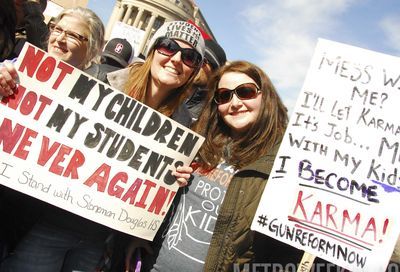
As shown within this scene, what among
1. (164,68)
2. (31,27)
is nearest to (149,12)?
(31,27)

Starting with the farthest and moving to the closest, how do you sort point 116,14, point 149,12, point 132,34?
point 116,14
point 149,12
point 132,34

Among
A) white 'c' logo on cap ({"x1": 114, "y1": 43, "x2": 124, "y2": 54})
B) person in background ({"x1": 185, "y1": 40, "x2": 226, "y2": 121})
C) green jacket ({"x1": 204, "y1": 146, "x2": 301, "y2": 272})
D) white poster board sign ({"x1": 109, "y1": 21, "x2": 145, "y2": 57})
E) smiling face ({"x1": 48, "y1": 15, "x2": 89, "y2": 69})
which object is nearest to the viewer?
green jacket ({"x1": 204, "y1": 146, "x2": 301, "y2": 272})

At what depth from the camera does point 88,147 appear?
1979mm

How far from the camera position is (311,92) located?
200 centimetres

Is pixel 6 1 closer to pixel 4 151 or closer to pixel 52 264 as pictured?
pixel 4 151

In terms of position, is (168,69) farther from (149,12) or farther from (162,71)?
(149,12)

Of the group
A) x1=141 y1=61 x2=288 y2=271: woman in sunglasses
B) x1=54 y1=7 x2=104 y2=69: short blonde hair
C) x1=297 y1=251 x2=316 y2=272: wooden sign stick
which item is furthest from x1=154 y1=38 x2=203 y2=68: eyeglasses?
x1=297 y1=251 x2=316 y2=272: wooden sign stick

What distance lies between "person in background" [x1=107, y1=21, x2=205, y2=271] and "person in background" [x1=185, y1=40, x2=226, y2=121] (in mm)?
991

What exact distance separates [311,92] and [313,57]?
0.21 meters

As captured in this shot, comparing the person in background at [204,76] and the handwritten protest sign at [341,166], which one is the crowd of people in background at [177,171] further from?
the person in background at [204,76]

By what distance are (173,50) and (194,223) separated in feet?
3.44

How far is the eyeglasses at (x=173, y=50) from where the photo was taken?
2174 mm

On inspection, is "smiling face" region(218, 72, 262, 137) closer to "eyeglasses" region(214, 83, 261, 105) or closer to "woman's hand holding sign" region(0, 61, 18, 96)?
"eyeglasses" region(214, 83, 261, 105)

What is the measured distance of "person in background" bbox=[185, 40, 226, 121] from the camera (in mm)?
3449
